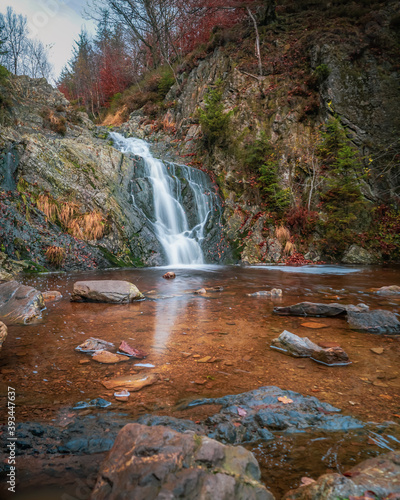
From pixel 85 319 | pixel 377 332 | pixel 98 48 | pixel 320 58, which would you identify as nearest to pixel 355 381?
pixel 377 332

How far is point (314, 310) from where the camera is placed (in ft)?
13.5

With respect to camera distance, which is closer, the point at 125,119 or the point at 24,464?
the point at 24,464

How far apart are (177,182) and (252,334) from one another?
1056 centimetres

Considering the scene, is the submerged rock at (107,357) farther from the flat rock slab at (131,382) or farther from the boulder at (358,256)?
the boulder at (358,256)

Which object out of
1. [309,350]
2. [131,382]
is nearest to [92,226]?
[131,382]

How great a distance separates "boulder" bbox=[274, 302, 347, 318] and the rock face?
3197 mm

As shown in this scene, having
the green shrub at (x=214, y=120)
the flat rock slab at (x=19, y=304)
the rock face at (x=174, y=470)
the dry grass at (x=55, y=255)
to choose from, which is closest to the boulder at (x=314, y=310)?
the rock face at (x=174, y=470)

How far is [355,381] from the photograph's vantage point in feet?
7.32

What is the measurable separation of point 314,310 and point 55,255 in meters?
7.16

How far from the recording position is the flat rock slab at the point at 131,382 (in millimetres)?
2137

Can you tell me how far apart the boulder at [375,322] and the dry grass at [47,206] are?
350 inches

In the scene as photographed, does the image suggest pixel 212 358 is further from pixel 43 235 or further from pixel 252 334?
pixel 43 235

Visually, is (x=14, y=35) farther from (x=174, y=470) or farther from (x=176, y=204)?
(x=174, y=470)

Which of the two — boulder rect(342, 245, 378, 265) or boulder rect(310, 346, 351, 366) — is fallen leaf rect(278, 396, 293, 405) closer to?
boulder rect(310, 346, 351, 366)
